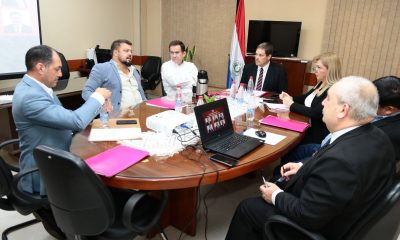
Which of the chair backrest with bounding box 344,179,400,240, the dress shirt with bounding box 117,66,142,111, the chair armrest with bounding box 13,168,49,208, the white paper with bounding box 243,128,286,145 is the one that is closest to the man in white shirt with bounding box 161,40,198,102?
the dress shirt with bounding box 117,66,142,111

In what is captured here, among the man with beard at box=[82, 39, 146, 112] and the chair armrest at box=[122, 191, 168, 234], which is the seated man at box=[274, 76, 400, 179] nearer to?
the chair armrest at box=[122, 191, 168, 234]

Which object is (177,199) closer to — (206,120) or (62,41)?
(206,120)

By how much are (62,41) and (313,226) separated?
185 inches

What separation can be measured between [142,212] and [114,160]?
0.31m

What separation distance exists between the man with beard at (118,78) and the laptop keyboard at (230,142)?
4.01 feet

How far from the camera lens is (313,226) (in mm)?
1208

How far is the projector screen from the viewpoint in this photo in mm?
3607

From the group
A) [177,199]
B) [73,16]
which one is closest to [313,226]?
[177,199]

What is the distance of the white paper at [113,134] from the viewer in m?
1.76

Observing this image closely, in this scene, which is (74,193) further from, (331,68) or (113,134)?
(331,68)

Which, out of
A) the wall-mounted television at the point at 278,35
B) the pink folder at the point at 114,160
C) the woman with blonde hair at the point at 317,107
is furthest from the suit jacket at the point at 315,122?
the wall-mounted television at the point at 278,35

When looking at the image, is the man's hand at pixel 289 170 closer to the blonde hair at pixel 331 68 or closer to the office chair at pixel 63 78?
the blonde hair at pixel 331 68

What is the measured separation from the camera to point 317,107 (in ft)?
7.77

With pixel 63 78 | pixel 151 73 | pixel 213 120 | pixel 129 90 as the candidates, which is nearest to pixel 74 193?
pixel 213 120
